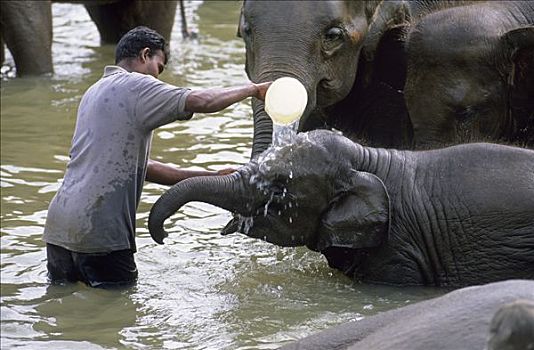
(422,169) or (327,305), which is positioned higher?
(422,169)

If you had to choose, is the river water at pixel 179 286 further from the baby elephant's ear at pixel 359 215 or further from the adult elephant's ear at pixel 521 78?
the adult elephant's ear at pixel 521 78

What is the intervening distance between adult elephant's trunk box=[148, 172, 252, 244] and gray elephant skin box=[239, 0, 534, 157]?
0.66 meters

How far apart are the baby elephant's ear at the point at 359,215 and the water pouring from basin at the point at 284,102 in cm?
38

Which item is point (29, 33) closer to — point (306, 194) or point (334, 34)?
point (334, 34)

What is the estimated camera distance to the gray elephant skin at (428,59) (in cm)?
737

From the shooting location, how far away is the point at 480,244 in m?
6.62

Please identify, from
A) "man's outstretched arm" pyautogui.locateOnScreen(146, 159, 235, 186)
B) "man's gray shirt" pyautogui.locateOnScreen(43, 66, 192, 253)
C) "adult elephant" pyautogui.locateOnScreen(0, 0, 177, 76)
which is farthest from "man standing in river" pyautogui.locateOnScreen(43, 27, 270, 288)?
"adult elephant" pyautogui.locateOnScreen(0, 0, 177, 76)

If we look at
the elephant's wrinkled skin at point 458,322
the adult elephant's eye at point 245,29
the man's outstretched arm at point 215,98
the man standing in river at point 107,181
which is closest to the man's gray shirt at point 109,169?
the man standing in river at point 107,181

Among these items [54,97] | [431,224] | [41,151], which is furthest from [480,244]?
[54,97]

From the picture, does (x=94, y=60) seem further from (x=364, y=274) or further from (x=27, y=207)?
(x=364, y=274)

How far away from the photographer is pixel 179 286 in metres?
6.99

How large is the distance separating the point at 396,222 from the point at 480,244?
0.38m

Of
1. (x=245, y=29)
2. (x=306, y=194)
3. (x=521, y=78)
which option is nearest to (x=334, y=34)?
(x=245, y=29)

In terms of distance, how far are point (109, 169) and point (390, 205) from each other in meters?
1.36
